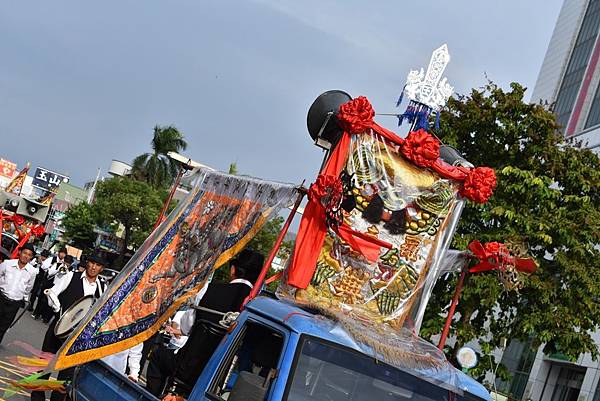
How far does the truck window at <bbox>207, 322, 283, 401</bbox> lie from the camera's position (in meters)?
5.49

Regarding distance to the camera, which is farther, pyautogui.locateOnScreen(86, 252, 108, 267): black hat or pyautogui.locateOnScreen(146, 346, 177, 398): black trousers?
pyautogui.locateOnScreen(86, 252, 108, 267): black hat

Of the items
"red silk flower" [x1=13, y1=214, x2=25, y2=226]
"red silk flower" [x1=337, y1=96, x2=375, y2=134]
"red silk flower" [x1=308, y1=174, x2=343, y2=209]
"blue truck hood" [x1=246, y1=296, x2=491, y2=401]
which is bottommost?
"red silk flower" [x1=13, y1=214, x2=25, y2=226]

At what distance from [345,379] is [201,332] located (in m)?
1.82

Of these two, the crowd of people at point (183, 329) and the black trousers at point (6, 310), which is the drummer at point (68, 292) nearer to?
the crowd of people at point (183, 329)

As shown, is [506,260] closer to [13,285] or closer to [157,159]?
[13,285]

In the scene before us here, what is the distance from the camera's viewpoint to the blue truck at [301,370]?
514 cm

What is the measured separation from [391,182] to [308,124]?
0.85 meters

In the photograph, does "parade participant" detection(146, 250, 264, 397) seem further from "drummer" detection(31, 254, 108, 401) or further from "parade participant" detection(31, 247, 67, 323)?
"parade participant" detection(31, 247, 67, 323)

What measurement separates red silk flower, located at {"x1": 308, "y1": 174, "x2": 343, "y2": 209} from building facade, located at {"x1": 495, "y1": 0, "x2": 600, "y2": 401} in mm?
19204

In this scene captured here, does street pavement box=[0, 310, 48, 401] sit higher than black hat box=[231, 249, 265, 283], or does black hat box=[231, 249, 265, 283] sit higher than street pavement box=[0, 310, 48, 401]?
black hat box=[231, 249, 265, 283]

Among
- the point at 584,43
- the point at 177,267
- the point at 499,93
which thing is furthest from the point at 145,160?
the point at 177,267

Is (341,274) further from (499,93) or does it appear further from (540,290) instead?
(499,93)

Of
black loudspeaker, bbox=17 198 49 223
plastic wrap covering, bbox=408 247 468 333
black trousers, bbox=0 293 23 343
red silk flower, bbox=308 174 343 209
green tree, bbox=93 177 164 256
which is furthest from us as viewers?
green tree, bbox=93 177 164 256

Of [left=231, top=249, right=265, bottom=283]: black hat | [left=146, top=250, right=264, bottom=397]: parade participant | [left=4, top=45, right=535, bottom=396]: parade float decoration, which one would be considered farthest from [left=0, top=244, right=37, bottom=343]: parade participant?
[left=231, top=249, right=265, bottom=283]: black hat
